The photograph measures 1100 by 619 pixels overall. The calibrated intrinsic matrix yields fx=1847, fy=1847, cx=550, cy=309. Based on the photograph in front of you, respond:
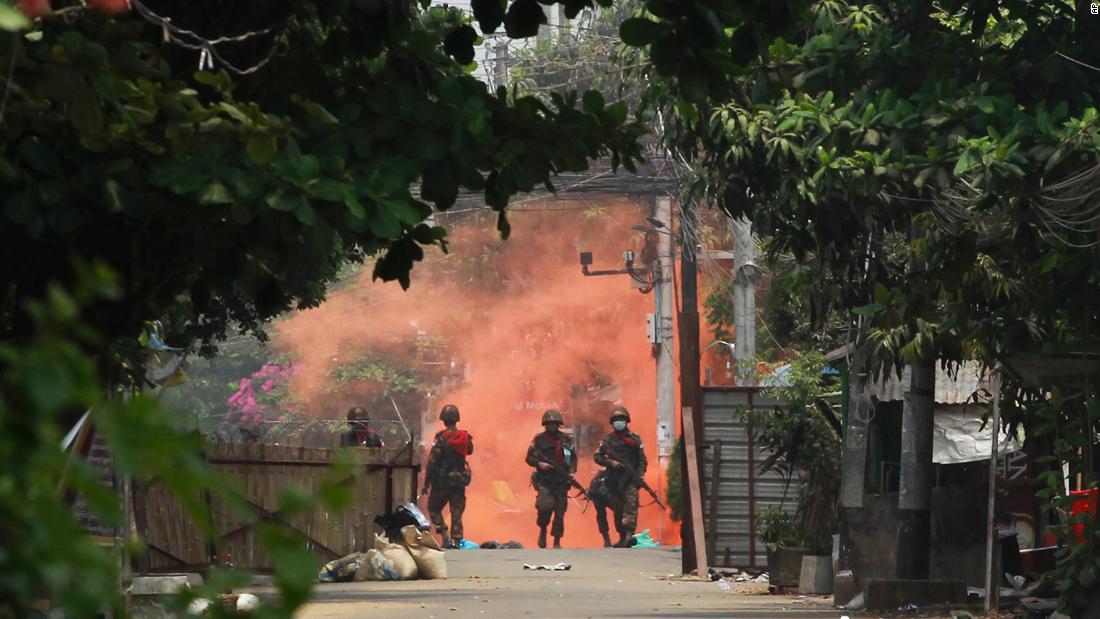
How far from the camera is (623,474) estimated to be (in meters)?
27.7

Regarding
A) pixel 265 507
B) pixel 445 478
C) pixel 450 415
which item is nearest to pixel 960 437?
pixel 265 507

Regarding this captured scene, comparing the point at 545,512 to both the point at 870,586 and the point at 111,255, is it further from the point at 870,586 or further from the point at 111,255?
the point at 111,255

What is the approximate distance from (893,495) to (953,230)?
3.61 metres

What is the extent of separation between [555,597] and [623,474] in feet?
39.3

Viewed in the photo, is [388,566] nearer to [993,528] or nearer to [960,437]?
[960,437]

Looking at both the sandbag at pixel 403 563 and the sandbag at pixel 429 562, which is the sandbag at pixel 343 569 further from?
the sandbag at pixel 429 562

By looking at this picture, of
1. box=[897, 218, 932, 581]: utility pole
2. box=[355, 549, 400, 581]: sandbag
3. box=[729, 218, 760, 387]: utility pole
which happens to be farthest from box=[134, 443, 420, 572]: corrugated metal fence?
box=[729, 218, 760, 387]: utility pole

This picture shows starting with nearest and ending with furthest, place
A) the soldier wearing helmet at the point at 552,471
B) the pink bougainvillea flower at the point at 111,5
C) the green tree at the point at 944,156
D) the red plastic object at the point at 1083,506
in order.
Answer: the pink bougainvillea flower at the point at 111,5 < the red plastic object at the point at 1083,506 < the green tree at the point at 944,156 < the soldier wearing helmet at the point at 552,471

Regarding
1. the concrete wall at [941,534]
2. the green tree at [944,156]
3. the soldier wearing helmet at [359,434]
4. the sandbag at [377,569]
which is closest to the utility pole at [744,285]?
the soldier wearing helmet at [359,434]

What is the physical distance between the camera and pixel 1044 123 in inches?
435

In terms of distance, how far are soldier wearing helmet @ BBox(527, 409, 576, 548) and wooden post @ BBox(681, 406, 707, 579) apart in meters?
8.11

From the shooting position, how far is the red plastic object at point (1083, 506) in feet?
35.0

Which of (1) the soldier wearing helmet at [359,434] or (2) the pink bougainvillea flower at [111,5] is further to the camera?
(1) the soldier wearing helmet at [359,434]

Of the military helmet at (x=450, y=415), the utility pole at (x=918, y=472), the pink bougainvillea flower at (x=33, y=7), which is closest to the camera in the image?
the pink bougainvillea flower at (x=33, y=7)
